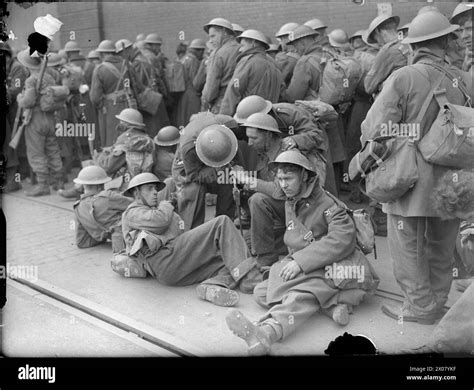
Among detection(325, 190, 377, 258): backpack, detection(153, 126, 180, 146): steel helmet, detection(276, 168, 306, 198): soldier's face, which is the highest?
detection(276, 168, 306, 198): soldier's face

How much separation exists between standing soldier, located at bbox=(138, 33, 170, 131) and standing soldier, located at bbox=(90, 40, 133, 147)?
18.6 inches

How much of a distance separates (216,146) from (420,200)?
5.87 feet

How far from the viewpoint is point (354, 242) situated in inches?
149

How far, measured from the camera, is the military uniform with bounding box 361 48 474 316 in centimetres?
344

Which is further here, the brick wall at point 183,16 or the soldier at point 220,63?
the brick wall at point 183,16

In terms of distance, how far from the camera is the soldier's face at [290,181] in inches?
151

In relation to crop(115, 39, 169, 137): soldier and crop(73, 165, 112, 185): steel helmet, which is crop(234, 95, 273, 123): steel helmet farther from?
crop(115, 39, 169, 137): soldier

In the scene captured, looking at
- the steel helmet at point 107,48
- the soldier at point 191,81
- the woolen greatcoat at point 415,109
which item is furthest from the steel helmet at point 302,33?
the steel helmet at point 107,48

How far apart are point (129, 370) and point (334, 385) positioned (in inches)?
50.9

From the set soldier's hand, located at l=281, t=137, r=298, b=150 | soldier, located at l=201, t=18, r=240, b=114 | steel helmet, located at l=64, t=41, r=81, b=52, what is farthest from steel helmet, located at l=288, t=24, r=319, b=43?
steel helmet, located at l=64, t=41, r=81, b=52

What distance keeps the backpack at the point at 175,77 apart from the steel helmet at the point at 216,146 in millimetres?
3735

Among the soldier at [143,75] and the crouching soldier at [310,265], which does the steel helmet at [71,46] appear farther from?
the crouching soldier at [310,265]

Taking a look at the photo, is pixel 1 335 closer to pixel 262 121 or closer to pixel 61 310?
pixel 61 310

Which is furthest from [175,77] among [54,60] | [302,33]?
[302,33]
